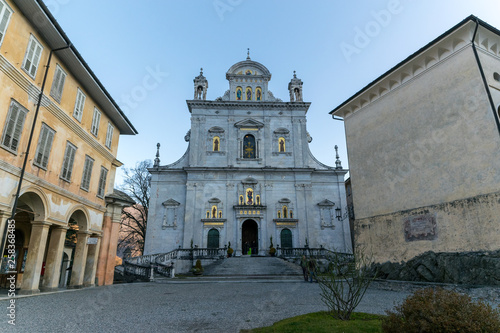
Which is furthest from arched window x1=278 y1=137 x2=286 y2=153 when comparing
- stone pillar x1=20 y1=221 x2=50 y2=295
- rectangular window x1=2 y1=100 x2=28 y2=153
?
rectangular window x1=2 y1=100 x2=28 y2=153

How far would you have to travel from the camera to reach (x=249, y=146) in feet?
127

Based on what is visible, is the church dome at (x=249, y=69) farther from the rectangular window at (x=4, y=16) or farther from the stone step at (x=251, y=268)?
the rectangular window at (x=4, y=16)

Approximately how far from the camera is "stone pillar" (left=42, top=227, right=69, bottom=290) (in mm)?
13305

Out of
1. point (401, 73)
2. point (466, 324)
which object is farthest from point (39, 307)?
point (401, 73)

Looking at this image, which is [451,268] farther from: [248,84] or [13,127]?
[248,84]

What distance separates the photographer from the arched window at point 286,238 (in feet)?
113

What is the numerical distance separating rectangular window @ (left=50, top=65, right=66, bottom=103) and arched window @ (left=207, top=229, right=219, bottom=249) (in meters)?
24.1

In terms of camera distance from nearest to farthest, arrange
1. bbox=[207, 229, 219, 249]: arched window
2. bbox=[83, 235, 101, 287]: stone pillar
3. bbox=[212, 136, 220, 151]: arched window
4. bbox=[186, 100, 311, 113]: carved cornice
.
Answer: bbox=[83, 235, 101, 287]: stone pillar, bbox=[207, 229, 219, 249]: arched window, bbox=[212, 136, 220, 151]: arched window, bbox=[186, 100, 311, 113]: carved cornice

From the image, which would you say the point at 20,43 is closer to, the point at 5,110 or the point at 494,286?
the point at 5,110

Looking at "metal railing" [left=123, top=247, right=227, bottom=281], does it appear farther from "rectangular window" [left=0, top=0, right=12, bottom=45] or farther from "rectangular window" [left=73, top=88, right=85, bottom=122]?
"rectangular window" [left=0, top=0, right=12, bottom=45]

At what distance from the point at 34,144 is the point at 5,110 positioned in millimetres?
1941

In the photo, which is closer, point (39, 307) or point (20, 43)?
point (39, 307)

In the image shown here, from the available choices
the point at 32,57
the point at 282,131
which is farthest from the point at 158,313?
the point at 282,131

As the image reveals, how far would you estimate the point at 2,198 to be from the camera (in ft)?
32.6
